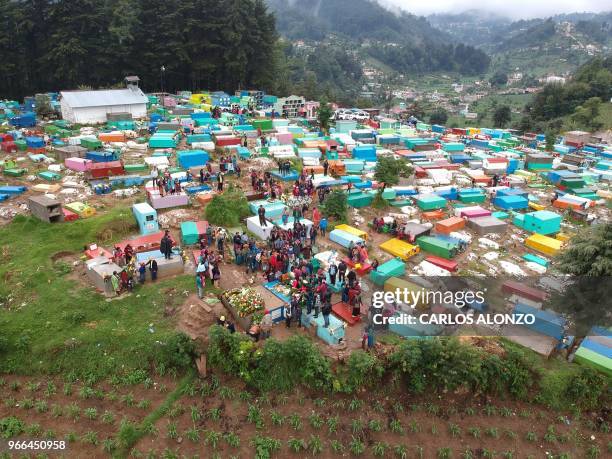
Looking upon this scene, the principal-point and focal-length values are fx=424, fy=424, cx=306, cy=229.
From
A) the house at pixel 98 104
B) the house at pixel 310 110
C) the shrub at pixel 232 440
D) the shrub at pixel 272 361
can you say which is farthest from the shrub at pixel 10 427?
the house at pixel 310 110

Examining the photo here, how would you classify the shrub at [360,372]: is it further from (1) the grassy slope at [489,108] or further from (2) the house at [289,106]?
(1) the grassy slope at [489,108]

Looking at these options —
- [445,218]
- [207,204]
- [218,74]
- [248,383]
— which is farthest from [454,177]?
[218,74]

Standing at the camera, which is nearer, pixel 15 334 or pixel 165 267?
pixel 15 334

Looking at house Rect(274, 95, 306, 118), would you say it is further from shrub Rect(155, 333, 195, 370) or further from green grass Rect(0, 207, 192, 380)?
shrub Rect(155, 333, 195, 370)

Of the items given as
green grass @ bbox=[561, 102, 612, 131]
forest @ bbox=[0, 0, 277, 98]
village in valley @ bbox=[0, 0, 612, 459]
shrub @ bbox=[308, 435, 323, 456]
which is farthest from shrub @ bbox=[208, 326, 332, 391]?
green grass @ bbox=[561, 102, 612, 131]

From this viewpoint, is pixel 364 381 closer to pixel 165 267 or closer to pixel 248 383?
pixel 248 383
